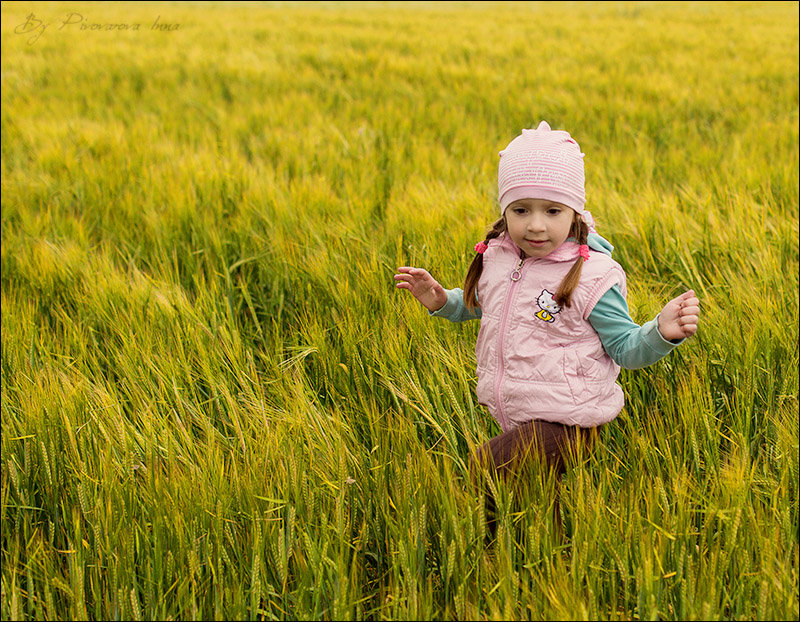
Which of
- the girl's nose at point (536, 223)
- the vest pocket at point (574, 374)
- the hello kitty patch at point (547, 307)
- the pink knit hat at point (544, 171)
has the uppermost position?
the pink knit hat at point (544, 171)

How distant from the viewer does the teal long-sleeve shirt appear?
1169 mm

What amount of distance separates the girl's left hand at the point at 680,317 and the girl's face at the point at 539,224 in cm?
22

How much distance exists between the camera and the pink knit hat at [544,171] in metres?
1.17

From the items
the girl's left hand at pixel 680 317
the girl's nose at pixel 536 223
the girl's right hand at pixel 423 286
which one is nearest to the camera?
the girl's left hand at pixel 680 317

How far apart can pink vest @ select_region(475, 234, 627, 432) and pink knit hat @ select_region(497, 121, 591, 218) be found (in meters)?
0.12

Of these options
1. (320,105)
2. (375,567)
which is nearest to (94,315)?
(375,567)

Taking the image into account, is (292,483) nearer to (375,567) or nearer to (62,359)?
(375,567)

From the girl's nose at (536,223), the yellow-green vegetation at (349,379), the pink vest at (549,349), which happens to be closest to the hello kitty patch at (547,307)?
the pink vest at (549,349)

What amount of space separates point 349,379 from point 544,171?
631mm

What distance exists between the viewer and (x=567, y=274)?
1231 mm

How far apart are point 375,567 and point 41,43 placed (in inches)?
287

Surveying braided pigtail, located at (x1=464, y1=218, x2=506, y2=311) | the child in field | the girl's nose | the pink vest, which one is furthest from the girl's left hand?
braided pigtail, located at (x1=464, y1=218, x2=506, y2=311)

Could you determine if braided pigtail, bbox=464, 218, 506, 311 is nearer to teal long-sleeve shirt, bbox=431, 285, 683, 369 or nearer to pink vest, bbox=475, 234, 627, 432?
pink vest, bbox=475, 234, 627, 432

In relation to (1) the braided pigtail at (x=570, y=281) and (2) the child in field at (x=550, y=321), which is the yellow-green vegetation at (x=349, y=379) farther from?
(1) the braided pigtail at (x=570, y=281)
